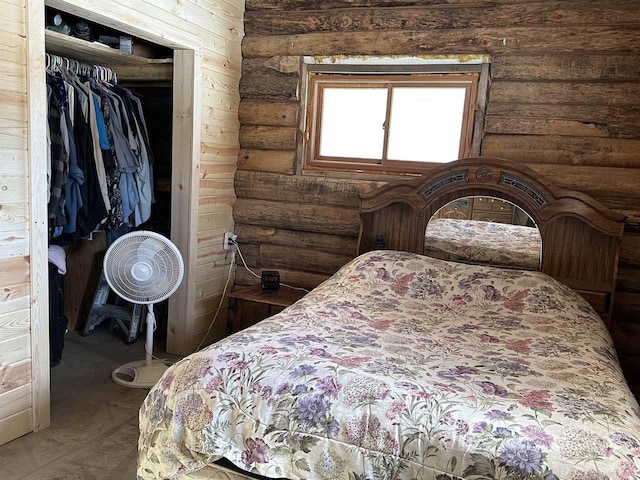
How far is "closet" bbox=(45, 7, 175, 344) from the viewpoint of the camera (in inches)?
117

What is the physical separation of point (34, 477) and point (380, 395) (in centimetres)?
157

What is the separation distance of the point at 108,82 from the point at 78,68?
23 centimetres

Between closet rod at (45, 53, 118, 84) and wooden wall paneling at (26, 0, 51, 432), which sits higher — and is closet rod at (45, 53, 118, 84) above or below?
above

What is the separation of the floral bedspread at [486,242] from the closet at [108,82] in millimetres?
1896

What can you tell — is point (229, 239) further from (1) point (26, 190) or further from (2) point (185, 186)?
(1) point (26, 190)

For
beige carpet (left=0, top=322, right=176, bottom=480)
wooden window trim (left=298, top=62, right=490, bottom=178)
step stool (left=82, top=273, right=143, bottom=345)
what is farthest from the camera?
step stool (left=82, top=273, right=143, bottom=345)

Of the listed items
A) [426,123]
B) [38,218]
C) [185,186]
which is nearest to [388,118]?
[426,123]

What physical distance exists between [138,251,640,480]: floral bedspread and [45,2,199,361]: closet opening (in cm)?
160

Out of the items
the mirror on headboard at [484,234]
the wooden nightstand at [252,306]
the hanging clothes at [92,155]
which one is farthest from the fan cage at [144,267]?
the mirror on headboard at [484,234]

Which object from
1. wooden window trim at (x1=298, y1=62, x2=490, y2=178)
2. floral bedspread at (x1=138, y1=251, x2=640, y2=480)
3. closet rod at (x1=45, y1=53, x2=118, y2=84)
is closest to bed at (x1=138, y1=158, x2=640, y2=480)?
floral bedspread at (x1=138, y1=251, x2=640, y2=480)

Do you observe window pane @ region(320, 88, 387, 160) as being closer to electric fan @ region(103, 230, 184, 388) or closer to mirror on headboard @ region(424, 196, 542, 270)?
mirror on headboard @ region(424, 196, 542, 270)

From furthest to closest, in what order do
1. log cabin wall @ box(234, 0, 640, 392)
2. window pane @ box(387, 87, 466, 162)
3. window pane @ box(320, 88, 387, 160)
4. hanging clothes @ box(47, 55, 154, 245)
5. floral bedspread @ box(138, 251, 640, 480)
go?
window pane @ box(320, 88, 387, 160) < window pane @ box(387, 87, 466, 162) < log cabin wall @ box(234, 0, 640, 392) < hanging clothes @ box(47, 55, 154, 245) < floral bedspread @ box(138, 251, 640, 480)

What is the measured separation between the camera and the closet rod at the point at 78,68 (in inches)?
114

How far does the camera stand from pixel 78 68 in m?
3.09
